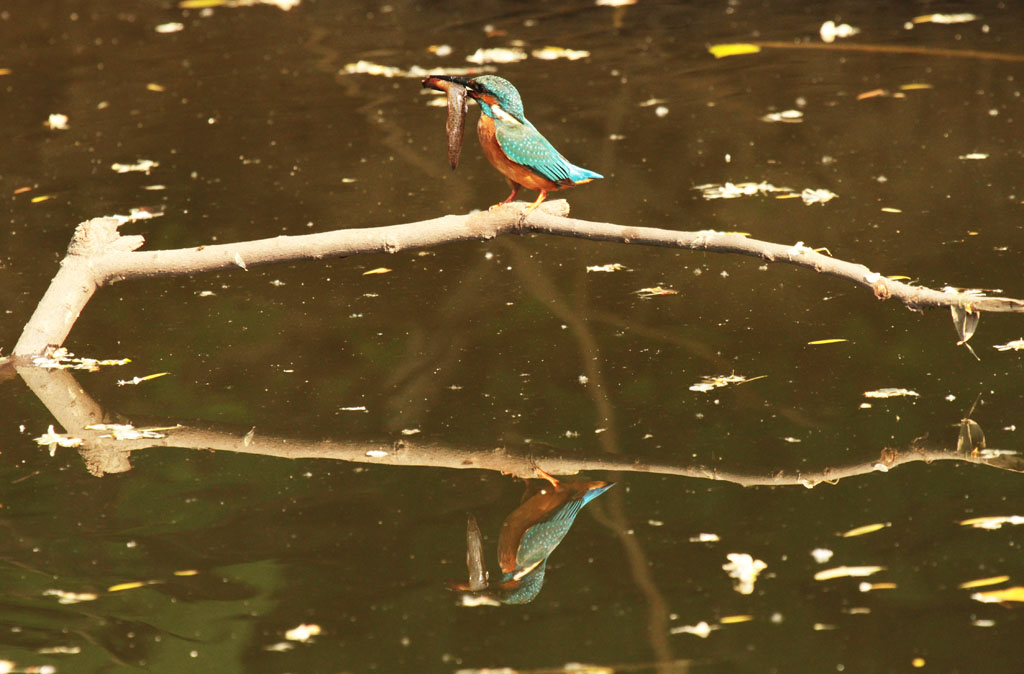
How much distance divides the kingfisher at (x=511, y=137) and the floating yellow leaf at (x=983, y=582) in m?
1.44

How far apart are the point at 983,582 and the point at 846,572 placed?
0.25 m

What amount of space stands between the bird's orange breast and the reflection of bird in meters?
0.88

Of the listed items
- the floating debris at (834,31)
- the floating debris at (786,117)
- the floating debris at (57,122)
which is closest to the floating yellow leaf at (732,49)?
the floating debris at (834,31)

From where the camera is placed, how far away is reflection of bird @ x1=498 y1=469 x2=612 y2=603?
244 centimetres

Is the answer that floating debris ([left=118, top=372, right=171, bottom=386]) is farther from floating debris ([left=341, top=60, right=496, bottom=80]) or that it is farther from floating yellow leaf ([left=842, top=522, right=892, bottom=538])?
floating debris ([left=341, top=60, right=496, bottom=80])

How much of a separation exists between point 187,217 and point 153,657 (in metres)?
2.69

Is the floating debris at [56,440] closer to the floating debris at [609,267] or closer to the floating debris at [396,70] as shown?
the floating debris at [609,267]

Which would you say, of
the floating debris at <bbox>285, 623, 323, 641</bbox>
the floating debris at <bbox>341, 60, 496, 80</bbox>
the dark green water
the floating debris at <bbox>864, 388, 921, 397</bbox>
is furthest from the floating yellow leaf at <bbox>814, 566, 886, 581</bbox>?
the floating debris at <bbox>341, 60, 496, 80</bbox>

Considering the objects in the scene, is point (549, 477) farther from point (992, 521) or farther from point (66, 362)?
point (66, 362)

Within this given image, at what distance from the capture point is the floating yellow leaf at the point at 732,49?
264 inches

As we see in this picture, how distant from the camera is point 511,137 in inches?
129

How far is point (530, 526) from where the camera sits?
263cm

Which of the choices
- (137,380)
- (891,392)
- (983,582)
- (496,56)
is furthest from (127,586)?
(496,56)

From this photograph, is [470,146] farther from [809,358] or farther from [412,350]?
[809,358]
